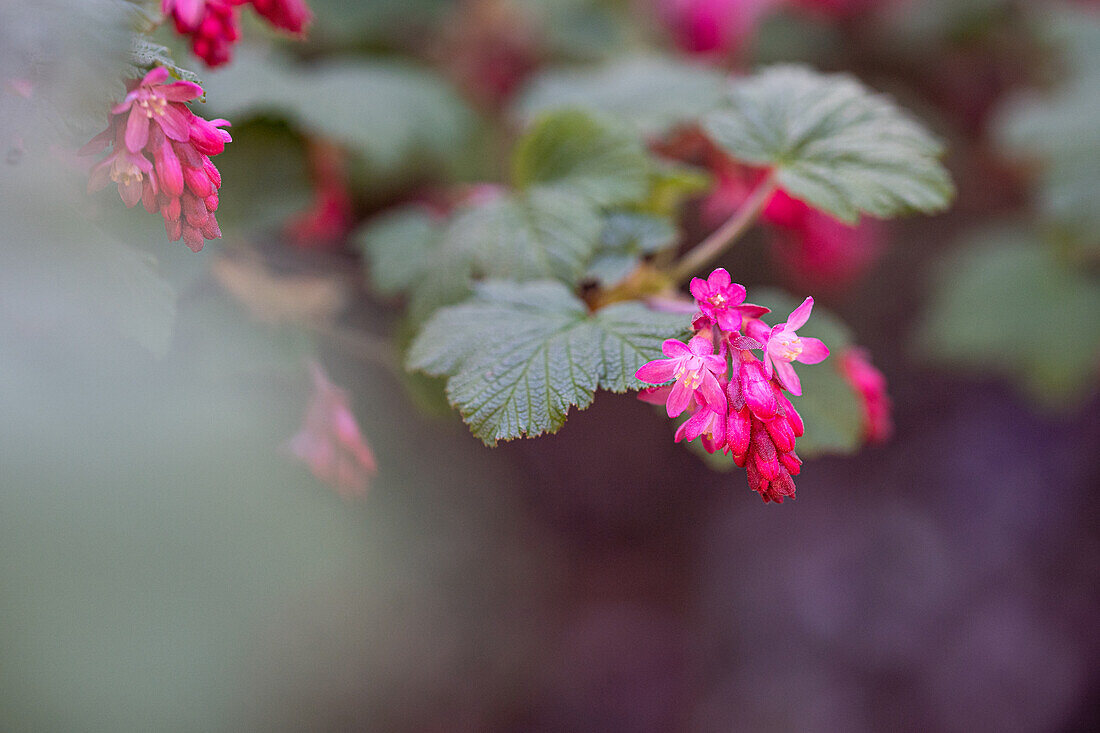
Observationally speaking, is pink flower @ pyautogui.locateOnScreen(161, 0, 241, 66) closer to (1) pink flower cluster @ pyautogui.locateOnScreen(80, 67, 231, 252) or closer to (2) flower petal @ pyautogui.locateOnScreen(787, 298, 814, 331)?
(1) pink flower cluster @ pyautogui.locateOnScreen(80, 67, 231, 252)

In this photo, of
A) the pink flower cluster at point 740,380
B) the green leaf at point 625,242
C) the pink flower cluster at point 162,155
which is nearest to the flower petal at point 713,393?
the pink flower cluster at point 740,380

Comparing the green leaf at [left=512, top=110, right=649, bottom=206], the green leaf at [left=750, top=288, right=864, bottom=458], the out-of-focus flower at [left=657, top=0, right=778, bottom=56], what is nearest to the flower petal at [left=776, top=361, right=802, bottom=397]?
the green leaf at [left=750, top=288, right=864, bottom=458]

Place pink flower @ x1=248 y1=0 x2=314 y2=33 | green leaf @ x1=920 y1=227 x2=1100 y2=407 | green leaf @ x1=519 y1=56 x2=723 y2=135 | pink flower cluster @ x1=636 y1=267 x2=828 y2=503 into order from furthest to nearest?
1. green leaf @ x1=920 y1=227 x2=1100 y2=407
2. green leaf @ x1=519 y1=56 x2=723 y2=135
3. pink flower @ x1=248 y1=0 x2=314 y2=33
4. pink flower cluster @ x1=636 y1=267 x2=828 y2=503

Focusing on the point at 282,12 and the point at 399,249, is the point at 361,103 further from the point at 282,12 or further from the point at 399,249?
the point at 282,12

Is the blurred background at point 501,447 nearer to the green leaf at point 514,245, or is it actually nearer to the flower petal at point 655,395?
the green leaf at point 514,245

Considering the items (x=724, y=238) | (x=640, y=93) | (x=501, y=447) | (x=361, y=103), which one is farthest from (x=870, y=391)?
(x=501, y=447)
